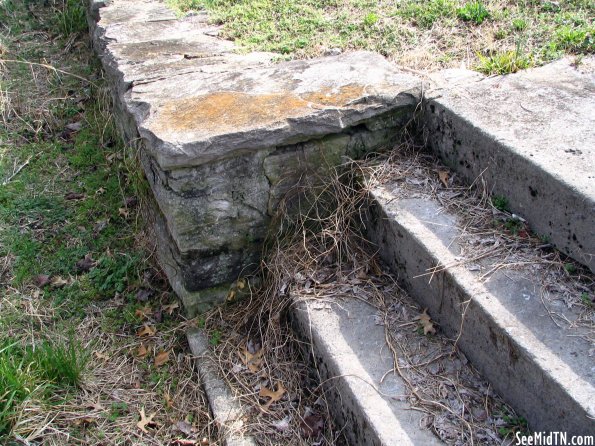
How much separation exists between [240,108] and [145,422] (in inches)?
63.4

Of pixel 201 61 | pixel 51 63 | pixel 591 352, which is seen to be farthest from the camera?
pixel 51 63

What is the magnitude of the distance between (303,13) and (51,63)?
2511 mm

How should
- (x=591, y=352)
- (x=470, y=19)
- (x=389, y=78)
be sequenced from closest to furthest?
(x=591, y=352)
(x=389, y=78)
(x=470, y=19)

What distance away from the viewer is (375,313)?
114 inches

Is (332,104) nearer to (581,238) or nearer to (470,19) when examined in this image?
(581,238)

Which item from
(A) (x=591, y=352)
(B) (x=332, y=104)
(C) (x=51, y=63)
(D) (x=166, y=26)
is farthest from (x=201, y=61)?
(A) (x=591, y=352)

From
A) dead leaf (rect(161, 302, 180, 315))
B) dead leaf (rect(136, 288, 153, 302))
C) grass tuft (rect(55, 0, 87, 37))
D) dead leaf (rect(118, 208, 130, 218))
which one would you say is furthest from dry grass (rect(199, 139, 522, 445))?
grass tuft (rect(55, 0, 87, 37))

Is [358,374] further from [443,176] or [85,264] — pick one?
[85,264]

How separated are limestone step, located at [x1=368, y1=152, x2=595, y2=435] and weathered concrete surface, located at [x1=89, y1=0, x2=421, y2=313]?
0.39 metres

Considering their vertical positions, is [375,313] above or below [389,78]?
below

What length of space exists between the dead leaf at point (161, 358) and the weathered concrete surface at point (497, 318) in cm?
127

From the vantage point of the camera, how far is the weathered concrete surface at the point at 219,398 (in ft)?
9.11

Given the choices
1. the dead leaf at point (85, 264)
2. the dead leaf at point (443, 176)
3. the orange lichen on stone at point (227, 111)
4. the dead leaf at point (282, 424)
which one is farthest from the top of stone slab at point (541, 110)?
the dead leaf at point (85, 264)

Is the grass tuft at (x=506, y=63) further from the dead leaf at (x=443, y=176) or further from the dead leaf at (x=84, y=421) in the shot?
the dead leaf at (x=84, y=421)
